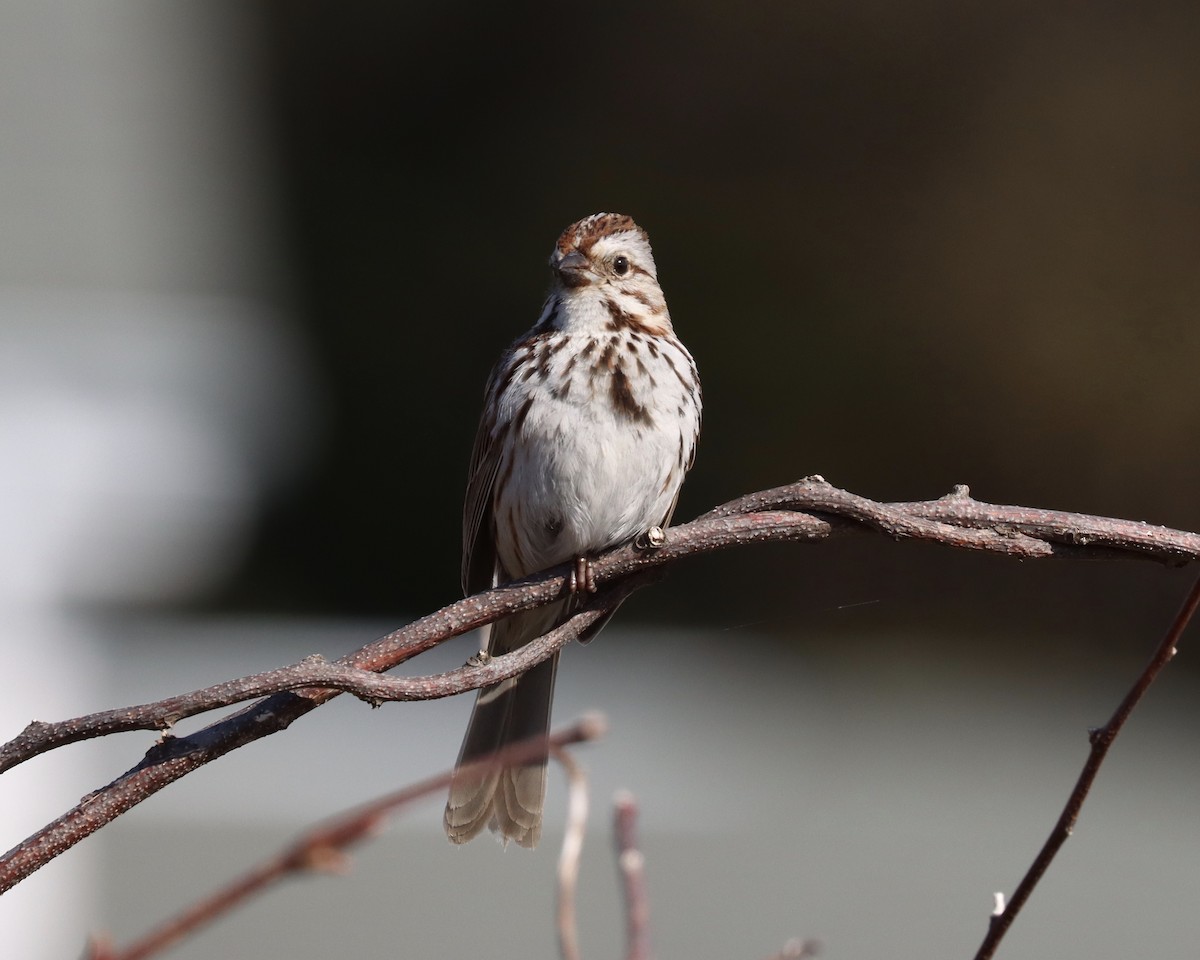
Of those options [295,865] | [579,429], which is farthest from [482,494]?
[295,865]

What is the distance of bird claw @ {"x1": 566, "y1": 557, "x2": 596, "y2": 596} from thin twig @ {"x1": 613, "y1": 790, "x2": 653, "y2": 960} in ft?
1.64

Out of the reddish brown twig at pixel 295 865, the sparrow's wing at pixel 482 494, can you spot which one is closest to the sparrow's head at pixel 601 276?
the sparrow's wing at pixel 482 494

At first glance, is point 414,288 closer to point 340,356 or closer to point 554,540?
point 340,356

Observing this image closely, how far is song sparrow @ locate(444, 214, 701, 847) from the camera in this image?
2.35 metres

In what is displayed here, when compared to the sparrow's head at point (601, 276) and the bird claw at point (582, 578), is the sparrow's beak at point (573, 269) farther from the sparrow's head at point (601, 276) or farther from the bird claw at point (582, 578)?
the bird claw at point (582, 578)

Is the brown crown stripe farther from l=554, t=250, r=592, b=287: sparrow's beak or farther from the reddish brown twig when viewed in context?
the reddish brown twig

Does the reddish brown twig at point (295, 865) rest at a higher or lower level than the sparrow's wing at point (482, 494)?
higher

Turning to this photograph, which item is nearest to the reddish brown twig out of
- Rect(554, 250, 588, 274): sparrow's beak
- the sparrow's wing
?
the sparrow's wing

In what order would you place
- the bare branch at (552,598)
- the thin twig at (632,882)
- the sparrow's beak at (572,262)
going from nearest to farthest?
the thin twig at (632,882), the bare branch at (552,598), the sparrow's beak at (572,262)

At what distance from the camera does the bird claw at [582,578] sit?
4.88 feet

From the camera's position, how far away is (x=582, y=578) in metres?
1.57

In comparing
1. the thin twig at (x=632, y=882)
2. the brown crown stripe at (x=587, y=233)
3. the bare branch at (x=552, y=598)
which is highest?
the brown crown stripe at (x=587, y=233)

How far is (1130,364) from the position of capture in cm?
474

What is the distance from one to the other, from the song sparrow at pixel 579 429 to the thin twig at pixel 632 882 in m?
1.25
